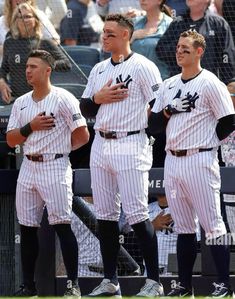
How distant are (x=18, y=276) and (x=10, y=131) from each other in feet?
4.23

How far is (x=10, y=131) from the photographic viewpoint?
7270 mm

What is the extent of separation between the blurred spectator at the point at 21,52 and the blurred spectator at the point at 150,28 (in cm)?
81

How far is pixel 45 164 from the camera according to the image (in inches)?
281

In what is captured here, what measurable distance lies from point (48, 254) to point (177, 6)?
3.25 metres

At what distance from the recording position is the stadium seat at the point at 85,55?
31.1 feet

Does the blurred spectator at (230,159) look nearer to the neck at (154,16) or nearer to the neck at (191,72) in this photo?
the neck at (191,72)

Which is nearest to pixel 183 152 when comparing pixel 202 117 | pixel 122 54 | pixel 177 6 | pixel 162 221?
pixel 202 117

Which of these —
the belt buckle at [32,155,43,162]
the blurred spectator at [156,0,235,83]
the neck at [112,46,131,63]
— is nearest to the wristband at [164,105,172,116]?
the neck at [112,46,131,63]

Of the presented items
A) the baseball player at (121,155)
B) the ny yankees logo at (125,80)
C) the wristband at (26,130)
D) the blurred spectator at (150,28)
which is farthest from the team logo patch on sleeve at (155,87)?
the blurred spectator at (150,28)

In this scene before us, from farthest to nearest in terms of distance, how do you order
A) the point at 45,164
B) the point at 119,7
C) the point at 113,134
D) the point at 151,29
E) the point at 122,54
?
the point at 119,7 < the point at 151,29 < the point at 45,164 < the point at 122,54 < the point at 113,134

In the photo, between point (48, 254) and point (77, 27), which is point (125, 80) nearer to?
point (48, 254)

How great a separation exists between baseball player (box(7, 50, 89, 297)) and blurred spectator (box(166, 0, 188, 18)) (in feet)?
8.53

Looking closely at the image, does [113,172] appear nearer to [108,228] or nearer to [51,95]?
[108,228]

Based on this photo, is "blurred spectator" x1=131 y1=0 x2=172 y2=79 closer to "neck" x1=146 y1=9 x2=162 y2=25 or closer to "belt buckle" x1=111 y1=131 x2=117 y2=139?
"neck" x1=146 y1=9 x2=162 y2=25
